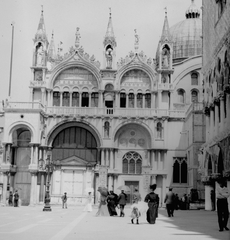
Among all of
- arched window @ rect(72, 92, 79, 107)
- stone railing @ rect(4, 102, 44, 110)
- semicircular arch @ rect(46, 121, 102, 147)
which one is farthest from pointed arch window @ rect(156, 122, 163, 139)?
stone railing @ rect(4, 102, 44, 110)

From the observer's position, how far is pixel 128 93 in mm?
50438

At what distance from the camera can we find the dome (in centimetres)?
6322

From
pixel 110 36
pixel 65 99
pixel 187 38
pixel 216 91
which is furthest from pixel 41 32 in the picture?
pixel 187 38

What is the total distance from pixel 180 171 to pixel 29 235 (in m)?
36.0

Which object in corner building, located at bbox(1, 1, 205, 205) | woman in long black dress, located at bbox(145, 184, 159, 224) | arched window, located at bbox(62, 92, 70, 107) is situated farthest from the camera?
arched window, located at bbox(62, 92, 70, 107)

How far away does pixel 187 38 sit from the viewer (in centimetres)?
6475

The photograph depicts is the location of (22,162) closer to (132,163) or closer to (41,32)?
(132,163)

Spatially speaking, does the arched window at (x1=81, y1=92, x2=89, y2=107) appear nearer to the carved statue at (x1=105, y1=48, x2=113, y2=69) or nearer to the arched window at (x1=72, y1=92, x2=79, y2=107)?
the arched window at (x1=72, y1=92, x2=79, y2=107)

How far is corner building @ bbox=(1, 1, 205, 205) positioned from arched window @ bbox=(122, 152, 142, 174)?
0.10m

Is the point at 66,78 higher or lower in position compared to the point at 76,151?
higher

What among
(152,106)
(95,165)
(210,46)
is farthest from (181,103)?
(210,46)

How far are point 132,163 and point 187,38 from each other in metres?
22.9

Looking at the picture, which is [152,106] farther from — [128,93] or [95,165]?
[95,165]

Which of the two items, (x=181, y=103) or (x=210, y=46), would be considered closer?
(x=210, y=46)
